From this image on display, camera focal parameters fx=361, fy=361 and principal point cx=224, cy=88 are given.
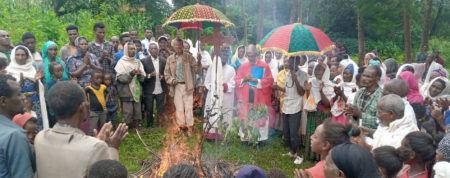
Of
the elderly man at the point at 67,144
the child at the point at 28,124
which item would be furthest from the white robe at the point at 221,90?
the elderly man at the point at 67,144

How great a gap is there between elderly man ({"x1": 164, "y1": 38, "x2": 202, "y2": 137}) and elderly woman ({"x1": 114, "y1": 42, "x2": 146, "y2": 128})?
0.73 meters

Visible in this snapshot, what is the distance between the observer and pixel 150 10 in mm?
20719

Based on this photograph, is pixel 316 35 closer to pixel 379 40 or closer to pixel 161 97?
pixel 161 97

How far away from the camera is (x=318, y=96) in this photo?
271 inches

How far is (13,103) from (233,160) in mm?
4428

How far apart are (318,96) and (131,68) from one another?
426 centimetres

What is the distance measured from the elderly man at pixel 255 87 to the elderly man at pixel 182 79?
1.11m

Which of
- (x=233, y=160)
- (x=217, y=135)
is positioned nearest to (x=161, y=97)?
(x=217, y=135)

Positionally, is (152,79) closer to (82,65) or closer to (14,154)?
(82,65)

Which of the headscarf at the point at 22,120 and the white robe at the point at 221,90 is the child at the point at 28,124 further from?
the white robe at the point at 221,90

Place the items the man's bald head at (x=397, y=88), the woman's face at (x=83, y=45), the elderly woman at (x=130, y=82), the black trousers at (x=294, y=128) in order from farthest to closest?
the elderly woman at (x=130, y=82) → the woman's face at (x=83, y=45) → the black trousers at (x=294, y=128) → the man's bald head at (x=397, y=88)

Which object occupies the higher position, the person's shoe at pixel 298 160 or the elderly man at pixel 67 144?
the elderly man at pixel 67 144

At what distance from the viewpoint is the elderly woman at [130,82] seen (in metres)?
8.27

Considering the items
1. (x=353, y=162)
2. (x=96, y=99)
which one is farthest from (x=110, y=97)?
(x=353, y=162)
